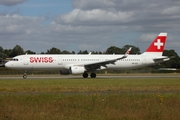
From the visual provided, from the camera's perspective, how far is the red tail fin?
2272 inches

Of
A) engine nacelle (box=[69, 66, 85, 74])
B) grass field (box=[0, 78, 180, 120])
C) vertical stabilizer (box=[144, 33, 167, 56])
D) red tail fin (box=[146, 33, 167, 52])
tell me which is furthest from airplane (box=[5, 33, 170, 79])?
grass field (box=[0, 78, 180, 120])

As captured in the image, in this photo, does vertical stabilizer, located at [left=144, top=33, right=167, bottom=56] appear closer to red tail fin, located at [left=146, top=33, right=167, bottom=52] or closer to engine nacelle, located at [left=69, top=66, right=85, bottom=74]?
red tail fin, located at [left=146, top=33, right=167, bottom=52]

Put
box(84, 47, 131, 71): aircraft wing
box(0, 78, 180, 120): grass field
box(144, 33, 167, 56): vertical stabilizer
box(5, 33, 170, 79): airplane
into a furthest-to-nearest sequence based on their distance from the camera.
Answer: box(144, 33, 167, 56): vertical stabilizer < box(5, 33, 170, 79): airplane < box(84, 47, 131, 71): aircraft wing < box(0, 78, 180, 120): grass field

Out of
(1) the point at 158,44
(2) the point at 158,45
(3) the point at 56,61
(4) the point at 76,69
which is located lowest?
(4) the point at 76,69

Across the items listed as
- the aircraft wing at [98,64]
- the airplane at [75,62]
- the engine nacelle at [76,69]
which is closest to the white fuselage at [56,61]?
the airplane at [75,62]

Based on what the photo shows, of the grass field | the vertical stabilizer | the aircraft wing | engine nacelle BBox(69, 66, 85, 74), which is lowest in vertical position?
the grass field

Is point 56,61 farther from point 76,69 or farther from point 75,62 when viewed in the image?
point 76,69

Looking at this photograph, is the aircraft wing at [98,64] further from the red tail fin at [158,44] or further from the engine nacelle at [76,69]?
the red tail fin at [158,44]

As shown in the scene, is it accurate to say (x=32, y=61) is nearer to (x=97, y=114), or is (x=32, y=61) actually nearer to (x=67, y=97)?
(x=67, y=97)

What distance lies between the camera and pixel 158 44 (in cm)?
5825

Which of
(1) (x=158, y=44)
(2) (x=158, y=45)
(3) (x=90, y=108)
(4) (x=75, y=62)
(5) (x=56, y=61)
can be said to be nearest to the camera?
(3) (x=90, y=108)

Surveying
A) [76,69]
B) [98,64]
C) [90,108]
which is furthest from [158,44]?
[90,108]

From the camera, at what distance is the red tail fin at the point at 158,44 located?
5770 cm

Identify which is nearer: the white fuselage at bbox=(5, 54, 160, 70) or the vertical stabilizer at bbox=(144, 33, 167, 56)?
the white fuselage at bbox=(5, 54, 160, 70)
